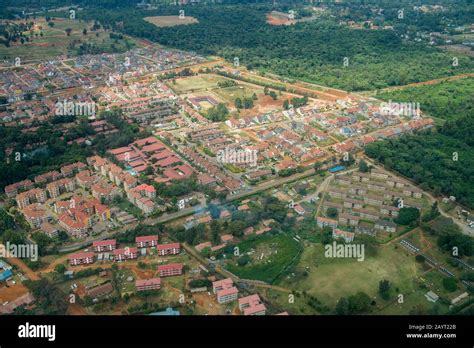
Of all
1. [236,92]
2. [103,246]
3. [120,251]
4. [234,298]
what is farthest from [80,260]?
[236,92]

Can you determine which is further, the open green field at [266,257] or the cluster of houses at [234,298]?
the open green field at [266,257]

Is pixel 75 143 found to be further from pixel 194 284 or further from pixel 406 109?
pixel 406 109

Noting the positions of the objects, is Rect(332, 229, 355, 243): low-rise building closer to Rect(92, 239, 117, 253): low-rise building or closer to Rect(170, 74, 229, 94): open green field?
Rect(92, 239, 117, 253): low-rise building

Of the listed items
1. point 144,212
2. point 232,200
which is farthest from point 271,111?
point 144,212

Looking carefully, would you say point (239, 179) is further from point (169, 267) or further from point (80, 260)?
point (80, 260)

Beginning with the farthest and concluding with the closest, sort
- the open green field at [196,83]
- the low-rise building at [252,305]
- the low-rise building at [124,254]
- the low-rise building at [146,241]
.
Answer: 1. the open green field at [196,83]
2. the low-rise building at [146,241]
3. the low-rise building at [124,254]
4. the low-rise building at [252,305]

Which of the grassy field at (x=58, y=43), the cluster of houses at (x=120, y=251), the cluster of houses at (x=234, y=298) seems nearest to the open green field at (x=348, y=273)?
the cluster of houses at (x=234, y=298)

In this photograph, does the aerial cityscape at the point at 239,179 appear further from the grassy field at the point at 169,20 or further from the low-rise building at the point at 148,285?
the grassy field at the point at 169,20
